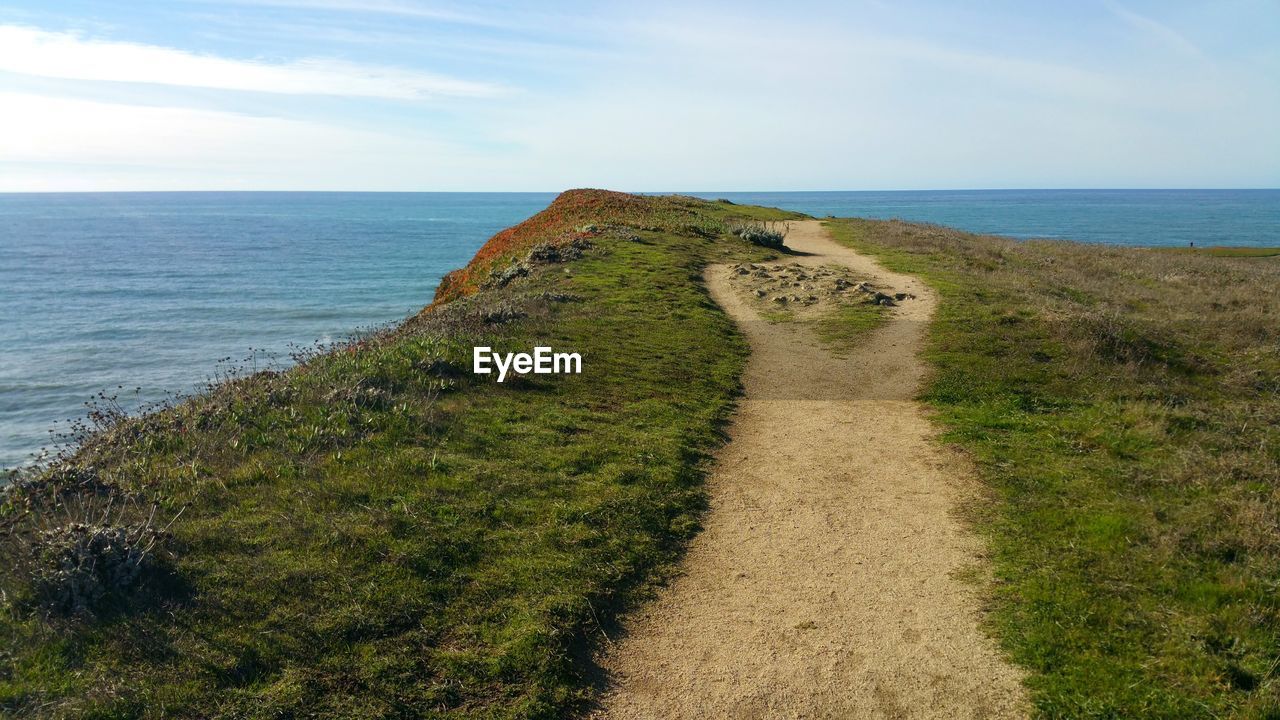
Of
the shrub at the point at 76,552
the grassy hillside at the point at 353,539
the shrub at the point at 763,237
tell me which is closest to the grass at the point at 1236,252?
the shrub at the point at 763,237

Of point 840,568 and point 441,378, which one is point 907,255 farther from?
point 840,568

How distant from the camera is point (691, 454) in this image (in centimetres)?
1112

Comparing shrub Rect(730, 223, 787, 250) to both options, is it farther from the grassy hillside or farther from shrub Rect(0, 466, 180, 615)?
shrub Rect(0, 466, 180, 615)

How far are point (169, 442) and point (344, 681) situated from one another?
537 cm

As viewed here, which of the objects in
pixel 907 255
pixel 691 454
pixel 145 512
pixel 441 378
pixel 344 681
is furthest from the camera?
pixel 907 255

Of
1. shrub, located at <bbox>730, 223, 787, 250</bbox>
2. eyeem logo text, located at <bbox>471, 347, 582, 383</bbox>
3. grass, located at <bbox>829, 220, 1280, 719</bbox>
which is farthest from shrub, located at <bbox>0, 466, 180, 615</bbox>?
shrub, located at <bbox>730, 223, 787, 250</bbox>

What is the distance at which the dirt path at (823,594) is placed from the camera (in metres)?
6.14

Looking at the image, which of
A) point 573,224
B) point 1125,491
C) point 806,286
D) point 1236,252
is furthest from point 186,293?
point 1236,252

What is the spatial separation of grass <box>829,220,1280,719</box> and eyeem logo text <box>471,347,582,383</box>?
6647 mm

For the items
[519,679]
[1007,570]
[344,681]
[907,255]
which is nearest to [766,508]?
[1007,570]

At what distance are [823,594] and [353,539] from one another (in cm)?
473

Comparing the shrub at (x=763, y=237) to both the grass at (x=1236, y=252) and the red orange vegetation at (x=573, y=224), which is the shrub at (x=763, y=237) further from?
the grass at (x=1236, y=252)

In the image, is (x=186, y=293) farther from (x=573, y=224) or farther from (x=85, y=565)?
(x=85, y=565)

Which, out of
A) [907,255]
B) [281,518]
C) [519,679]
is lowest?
[519,679]
